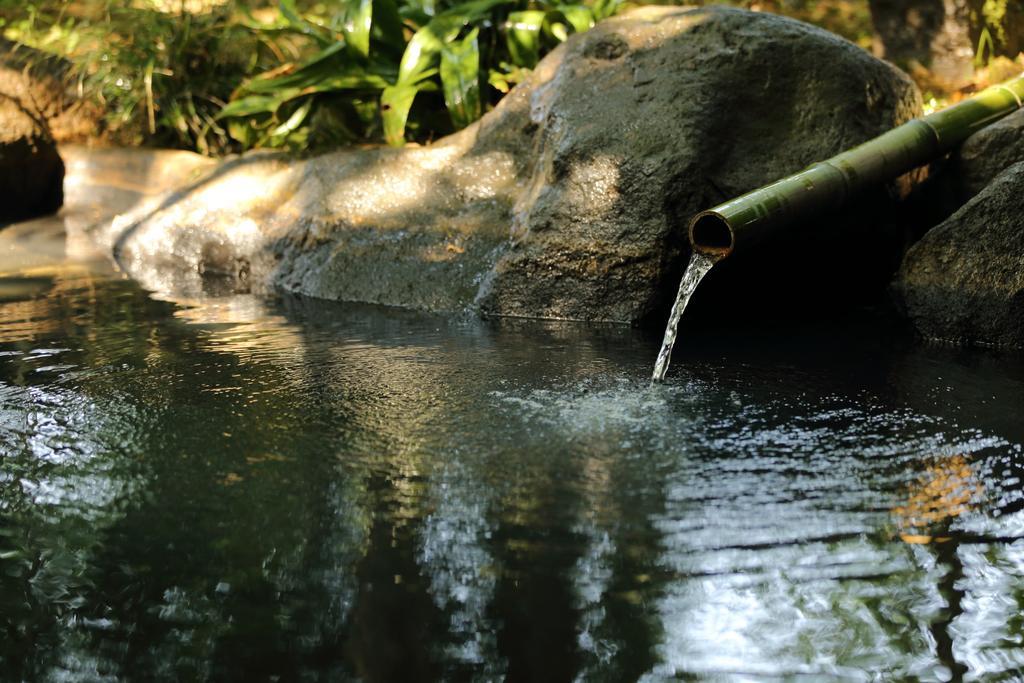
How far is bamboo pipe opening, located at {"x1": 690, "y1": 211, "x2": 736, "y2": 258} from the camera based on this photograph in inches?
139

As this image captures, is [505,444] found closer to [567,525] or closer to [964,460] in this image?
[567,525]

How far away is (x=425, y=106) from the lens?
20.4ft

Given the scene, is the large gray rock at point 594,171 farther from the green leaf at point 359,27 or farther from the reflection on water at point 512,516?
the reflection on water at point 512,516

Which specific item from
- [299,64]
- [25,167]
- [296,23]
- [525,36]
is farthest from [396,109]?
[25,167]

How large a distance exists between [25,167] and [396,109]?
11.4 ft

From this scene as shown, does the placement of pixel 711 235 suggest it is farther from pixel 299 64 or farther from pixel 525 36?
pixel 299 64

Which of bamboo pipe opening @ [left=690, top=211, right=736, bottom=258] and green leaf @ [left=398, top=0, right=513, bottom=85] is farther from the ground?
green leaf @ [left=398, top=0, right=513, bottom=85]

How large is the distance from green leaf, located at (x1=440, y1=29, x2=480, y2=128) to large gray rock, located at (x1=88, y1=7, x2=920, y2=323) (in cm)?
20

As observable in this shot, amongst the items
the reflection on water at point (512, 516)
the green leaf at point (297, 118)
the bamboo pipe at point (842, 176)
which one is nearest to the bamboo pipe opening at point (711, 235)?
the bamboo pipe at point (842, 176)

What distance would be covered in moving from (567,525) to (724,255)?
5.72 feet

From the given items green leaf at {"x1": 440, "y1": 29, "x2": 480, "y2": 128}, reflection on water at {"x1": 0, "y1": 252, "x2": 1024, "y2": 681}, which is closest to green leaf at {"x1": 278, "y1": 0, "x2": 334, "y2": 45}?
green leaf at {"x1": 440, "y1": 29, "x2": 480, "y2": 128}

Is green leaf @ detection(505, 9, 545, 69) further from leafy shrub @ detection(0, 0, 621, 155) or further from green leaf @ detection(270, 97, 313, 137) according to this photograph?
green leaf @ detection(270, 97, 313, 137)

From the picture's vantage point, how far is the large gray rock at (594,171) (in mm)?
4410

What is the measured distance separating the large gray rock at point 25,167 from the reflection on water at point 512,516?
4448 millimetres
